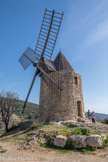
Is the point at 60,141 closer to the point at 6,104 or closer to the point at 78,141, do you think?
the point at 78,141

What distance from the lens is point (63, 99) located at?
1114 cm

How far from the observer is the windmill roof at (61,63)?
13241 millimetres

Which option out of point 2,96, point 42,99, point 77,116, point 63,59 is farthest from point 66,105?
point 2,96

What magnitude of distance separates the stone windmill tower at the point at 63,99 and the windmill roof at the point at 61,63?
73 centimetres

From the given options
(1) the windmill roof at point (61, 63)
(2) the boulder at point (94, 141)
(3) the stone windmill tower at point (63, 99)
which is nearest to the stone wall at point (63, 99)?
(3) the stone windmill tower at point (63, 99)

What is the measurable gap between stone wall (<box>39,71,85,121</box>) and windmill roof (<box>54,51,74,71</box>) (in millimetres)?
1402

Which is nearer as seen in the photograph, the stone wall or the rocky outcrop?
the rocky outcrop

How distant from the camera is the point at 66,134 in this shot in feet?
22.6

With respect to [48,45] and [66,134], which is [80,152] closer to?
[66,134]

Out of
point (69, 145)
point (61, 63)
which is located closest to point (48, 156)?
point (69, 145)

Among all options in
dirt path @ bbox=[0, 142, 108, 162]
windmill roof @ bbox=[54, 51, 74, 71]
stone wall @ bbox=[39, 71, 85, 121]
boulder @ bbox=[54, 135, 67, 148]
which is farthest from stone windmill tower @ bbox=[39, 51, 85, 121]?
dirt path @ bbox=[0, 142, 108, 162]

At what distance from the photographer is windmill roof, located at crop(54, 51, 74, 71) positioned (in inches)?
521

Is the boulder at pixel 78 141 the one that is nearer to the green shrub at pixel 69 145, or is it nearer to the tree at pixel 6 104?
the green shrub at pixel 69 145

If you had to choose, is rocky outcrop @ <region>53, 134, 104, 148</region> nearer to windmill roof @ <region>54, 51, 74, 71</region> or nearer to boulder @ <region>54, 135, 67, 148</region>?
boulder @ <region>54, 135, 67, 148</region>
